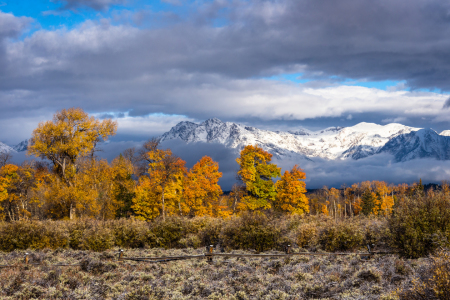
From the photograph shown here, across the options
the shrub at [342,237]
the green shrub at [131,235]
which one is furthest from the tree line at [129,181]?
the shrub at [342,237]

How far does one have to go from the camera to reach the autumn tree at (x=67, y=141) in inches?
1217

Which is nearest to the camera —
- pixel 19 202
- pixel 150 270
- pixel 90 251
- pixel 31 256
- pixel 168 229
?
pixel 150 270

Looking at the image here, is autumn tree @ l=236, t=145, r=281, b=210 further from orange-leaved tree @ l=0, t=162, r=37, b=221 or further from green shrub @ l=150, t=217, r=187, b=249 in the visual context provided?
orange-leaved tree @ l=0, t=162, r=37, b=221

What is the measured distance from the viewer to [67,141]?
A: 106ft

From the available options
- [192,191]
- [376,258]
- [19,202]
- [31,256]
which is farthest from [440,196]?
[19,202]

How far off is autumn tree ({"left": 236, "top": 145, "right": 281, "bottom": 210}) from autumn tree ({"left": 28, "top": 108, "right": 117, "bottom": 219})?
15704 millimetres

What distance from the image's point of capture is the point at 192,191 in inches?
1505

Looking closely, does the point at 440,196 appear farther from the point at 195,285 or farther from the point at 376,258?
the point at 195,285

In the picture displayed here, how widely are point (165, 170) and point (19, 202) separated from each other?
3060 cm

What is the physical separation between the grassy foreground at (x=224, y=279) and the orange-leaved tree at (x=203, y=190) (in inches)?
962

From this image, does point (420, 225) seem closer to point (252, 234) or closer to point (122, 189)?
point (252, 234)

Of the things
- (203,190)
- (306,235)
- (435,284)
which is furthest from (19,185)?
(435,284)

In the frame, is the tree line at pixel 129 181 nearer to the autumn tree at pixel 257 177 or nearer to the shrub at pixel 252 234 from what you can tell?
the autumn tree at pixel 257 177

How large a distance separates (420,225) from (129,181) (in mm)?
40518
